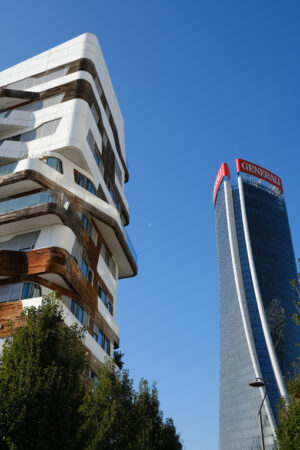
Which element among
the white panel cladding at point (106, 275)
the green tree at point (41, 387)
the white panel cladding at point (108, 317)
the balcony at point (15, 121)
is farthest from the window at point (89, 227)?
the green tree at point (41, 387)

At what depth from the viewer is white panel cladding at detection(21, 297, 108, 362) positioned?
28297mm

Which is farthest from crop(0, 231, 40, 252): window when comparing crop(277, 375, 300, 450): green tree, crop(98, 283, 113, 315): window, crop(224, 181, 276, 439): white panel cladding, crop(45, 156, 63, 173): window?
crop(224, 181, 276, 439): white panel cladding

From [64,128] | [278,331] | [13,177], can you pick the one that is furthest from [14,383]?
[278,331]

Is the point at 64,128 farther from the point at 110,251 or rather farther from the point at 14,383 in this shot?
the point at 14,383

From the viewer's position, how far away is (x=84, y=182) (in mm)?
38594

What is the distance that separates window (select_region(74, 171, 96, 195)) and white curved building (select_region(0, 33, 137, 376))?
0.31 ft

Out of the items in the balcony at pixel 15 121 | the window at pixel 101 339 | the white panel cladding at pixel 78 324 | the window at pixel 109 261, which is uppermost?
the balcony at pixel 15 121

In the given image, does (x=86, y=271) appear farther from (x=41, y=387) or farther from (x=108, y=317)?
(x=41, y=387)

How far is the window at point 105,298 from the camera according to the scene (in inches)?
1481

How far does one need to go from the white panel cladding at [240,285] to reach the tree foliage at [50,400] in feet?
409

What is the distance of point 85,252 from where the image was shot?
35.0m

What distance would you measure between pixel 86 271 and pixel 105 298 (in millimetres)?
4934

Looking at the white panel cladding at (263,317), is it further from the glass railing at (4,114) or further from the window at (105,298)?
the glass railing at (4,114)

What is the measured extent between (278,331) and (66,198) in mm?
136344
